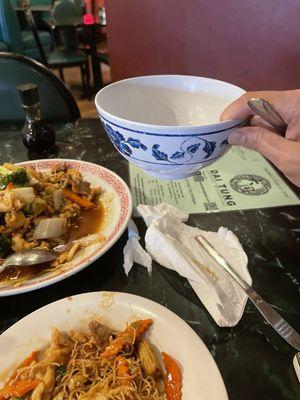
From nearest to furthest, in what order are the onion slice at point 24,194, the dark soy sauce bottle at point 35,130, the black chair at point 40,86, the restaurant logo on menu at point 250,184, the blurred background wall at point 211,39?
the onion slice at point 24,194 < the restaurant logo on menu at point 250,184 < the dark soy sauce bottle at point 35,130 < the black chair at point 40,86 < the blurred background wall at point 211,39

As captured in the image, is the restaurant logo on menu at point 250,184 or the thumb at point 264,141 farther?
the restaurant logo on menu at point 250,184

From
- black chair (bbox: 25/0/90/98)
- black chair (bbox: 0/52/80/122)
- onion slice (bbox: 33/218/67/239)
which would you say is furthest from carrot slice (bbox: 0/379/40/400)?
black chair (bbox: 25/0/90/98)

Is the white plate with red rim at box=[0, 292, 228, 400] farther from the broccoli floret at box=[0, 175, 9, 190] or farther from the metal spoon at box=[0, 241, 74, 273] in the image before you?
the broccoli floret at box=[0, 175, 9, 190]

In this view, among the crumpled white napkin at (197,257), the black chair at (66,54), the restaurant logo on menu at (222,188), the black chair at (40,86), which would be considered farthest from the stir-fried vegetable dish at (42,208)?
the black chair at (66,54)

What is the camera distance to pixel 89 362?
56cm

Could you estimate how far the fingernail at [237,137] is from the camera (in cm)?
54

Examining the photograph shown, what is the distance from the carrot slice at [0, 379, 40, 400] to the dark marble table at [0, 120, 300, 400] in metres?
0.13

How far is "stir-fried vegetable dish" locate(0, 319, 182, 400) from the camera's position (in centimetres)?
51

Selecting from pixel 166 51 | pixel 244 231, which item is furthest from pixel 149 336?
pixel 166 51

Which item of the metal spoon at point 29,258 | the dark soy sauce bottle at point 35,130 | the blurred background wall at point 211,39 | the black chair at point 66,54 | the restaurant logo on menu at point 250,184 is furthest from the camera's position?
the black chair at point 66,54

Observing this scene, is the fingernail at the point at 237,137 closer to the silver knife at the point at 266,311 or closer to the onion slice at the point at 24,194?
the silver knife at the point at 266,311

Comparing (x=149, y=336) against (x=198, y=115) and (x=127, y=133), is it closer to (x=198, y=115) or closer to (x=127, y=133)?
(x=127, y=133)

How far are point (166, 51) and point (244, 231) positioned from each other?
1.75 meters

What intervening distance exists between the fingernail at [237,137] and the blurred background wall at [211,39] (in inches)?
58.4
